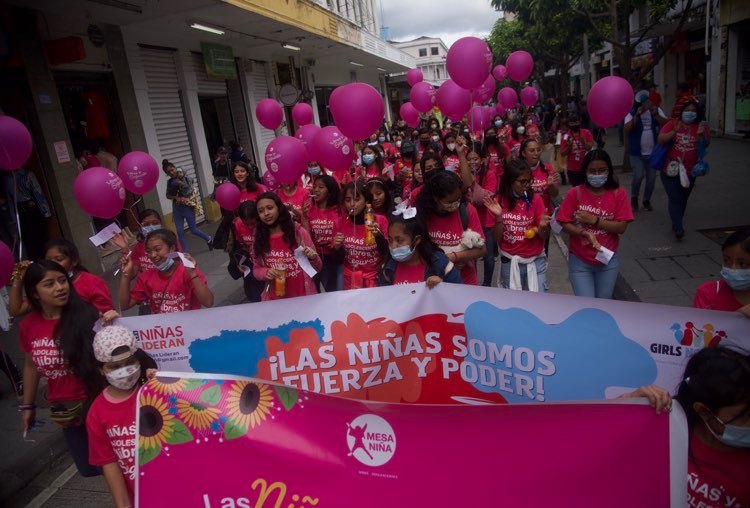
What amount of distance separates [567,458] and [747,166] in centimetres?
1152

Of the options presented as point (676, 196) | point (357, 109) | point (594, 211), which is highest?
point (357, 109)

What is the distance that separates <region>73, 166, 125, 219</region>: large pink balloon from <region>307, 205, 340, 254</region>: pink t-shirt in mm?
1650

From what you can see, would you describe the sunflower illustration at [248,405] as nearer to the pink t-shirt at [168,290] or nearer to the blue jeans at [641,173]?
the pink t-shirt at [168,290]

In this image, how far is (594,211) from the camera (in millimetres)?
3773

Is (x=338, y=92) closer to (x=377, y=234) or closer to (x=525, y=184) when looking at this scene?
(x=377, y=234)

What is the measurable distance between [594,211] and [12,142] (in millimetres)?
4667

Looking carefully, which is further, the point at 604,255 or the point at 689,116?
the point at 689,116

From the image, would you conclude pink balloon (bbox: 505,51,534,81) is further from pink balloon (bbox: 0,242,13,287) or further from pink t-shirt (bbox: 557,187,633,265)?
pink balloon (bbox: 0,242,13,287)

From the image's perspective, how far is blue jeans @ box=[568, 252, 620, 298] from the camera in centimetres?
382

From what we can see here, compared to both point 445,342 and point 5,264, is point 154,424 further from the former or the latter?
point 5,264

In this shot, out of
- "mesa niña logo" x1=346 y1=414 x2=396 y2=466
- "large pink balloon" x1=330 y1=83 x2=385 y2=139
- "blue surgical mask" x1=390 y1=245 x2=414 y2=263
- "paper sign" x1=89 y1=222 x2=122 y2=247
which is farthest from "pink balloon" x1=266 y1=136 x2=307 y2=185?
"mesa niña logo" x1=346 y1=414 x2=396 y2=466

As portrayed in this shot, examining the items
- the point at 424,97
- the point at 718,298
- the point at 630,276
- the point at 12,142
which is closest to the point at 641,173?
the point at 630,276

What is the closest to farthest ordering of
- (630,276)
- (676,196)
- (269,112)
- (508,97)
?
(630,276), (676,196), (269,112), (508,97)

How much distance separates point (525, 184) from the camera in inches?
158
